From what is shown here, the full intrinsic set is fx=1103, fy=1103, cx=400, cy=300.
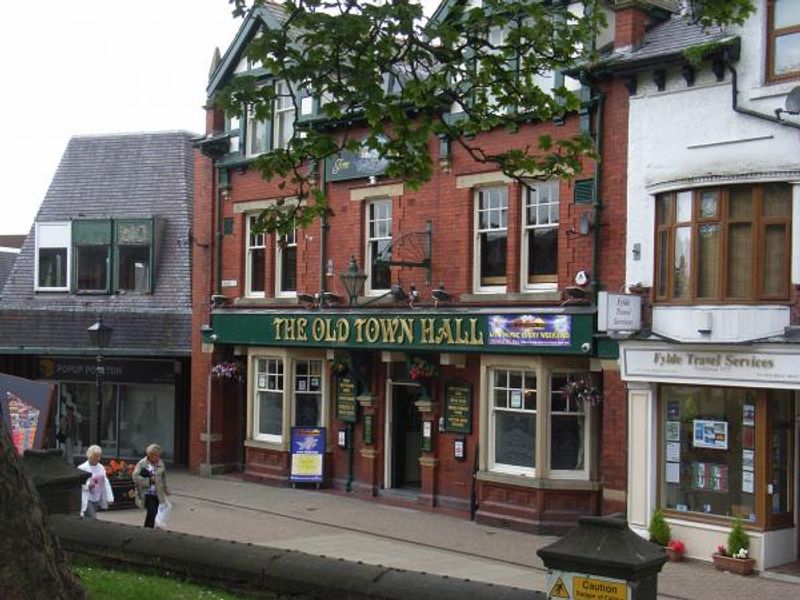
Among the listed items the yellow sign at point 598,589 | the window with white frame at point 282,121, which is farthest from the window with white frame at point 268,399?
the yellow sign at point 598,589

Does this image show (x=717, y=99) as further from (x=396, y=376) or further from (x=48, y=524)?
(x=48, y=524)

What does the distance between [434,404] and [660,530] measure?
18.9 feet

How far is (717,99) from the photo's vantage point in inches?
643

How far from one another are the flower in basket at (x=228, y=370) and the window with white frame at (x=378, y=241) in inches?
179

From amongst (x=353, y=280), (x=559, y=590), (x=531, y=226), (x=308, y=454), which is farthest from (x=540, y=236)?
(x=559, y=590)

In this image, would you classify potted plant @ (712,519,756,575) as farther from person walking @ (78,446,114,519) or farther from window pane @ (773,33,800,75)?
person walking @ (78,446,114,519)

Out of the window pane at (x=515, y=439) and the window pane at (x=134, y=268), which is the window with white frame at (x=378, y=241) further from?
the window pane at (x=134, y=268)

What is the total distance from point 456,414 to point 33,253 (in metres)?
15.1

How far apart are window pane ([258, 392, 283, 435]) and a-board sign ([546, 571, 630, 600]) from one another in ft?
57.8

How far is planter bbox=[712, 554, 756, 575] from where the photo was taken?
1548cm

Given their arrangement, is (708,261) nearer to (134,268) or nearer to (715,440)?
(715,440)

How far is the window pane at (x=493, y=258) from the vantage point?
65.1ft

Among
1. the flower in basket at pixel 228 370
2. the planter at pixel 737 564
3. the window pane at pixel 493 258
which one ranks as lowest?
the planter at pixel 737 564

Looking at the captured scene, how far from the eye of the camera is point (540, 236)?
19297 mm
